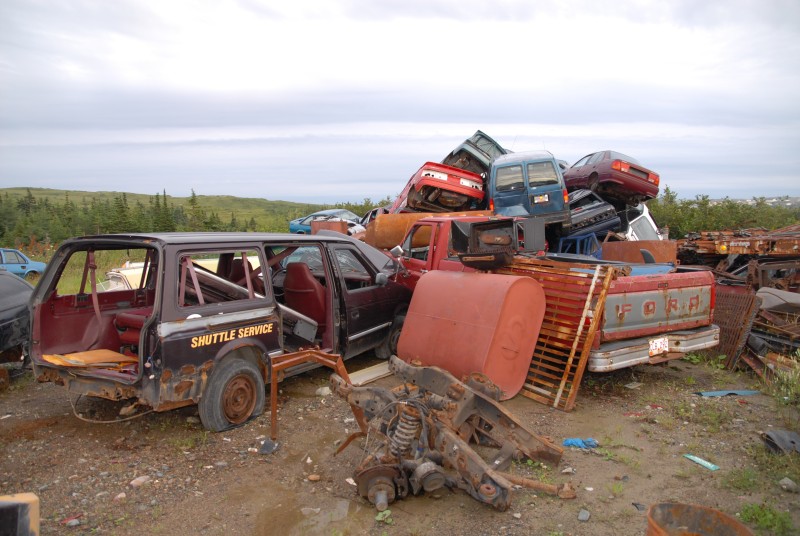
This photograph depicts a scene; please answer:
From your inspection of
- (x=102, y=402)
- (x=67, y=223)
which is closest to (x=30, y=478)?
(x=102, y=402)

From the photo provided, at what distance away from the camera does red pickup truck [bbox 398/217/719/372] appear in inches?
225

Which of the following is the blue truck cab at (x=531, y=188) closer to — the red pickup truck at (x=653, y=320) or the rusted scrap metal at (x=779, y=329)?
the rusted scrap metal at (x=779, y=329)

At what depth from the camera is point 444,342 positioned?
5.35 metres

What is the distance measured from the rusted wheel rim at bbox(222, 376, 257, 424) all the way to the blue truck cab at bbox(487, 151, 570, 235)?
7.66 meters

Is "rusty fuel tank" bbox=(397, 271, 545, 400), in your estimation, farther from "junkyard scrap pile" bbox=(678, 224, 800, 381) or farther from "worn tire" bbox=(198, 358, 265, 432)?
"junkyard scrap pile" bbox=(678, 224, 800, 381)

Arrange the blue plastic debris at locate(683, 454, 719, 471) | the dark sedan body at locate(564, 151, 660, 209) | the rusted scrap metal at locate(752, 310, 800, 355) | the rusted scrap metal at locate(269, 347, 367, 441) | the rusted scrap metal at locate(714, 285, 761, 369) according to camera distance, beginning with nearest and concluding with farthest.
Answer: the blue plastic debris at locate(683, 454, 719, 471), the rusted scrap metal at locate(269, 347, 367, 441), the rusted scrap metal at locate(752, 310, 800, 355), the rusted scrap metal at locate(714, 285, 761, 369), the dark sedan body at locate(564, 151, 660, 209)

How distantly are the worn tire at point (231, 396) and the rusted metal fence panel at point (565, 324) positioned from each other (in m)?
2.79

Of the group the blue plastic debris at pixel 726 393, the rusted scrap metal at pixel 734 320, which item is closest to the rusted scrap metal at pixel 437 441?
the blue plastic debris at pixel 726 393

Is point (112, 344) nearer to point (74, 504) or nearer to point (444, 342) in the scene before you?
point (74, 504)

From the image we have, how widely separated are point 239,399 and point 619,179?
1099 cm

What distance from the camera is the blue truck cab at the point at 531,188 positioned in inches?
471

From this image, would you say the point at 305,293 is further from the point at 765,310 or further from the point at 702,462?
the point at 765,310

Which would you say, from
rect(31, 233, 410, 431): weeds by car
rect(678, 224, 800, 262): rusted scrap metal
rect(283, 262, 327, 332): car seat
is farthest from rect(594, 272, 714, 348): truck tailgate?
rect(678, 224, 800, 262): rusted scrap metal

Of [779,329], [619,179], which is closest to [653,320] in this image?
[779,329]
